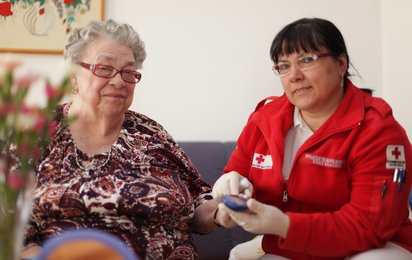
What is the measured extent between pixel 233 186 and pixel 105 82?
48cm

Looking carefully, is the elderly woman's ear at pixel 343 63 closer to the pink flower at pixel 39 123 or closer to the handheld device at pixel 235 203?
the handheld device at pixel 235 203

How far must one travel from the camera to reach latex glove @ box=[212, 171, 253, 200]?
3.99 ft

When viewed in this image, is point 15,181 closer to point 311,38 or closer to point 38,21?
point 311,38

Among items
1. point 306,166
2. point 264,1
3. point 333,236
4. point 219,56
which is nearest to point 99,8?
point 219,56

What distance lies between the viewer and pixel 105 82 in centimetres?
131

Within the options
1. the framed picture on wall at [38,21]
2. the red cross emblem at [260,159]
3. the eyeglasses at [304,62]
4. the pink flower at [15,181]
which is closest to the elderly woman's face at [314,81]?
the eyeglasses at [304,62]

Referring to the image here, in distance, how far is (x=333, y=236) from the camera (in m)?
1.07

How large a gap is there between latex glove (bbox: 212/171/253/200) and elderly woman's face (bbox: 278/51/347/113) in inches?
10.4

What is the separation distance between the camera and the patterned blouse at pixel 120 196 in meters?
1.18

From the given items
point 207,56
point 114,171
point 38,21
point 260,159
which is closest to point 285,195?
point 260,159

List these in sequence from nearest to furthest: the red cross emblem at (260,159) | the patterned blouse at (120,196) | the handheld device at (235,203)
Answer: the handheld device at (235,203), the patterned blouse at (120,196), the red cross emblem at (260,159)

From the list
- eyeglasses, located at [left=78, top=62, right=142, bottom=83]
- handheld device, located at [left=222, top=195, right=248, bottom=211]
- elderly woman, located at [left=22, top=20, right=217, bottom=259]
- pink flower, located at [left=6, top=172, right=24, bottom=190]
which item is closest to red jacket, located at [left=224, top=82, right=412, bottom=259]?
handheld device, located at [left=222, top=195, right=248, bottom=211]

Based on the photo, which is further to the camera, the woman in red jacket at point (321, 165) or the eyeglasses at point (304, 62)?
the eyeglasses at point (304, 62)

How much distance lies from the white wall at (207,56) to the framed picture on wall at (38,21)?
0.22 ft
